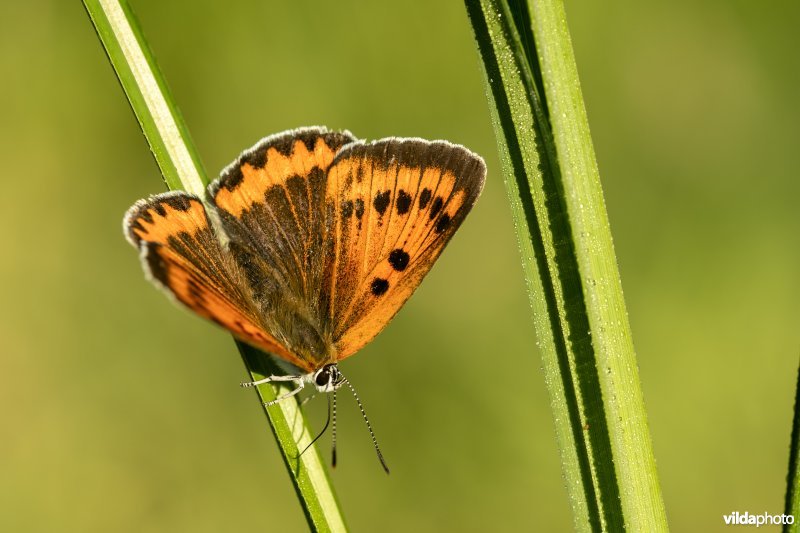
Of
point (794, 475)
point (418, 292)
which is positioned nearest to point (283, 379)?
point (794, 475)

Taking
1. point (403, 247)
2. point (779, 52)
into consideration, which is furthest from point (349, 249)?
point (779, 52)

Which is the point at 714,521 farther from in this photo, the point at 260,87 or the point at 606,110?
the point at 260,87

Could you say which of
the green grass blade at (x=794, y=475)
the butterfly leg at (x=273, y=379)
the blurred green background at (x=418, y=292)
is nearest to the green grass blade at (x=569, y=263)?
the green grass blade at (x=794, y=475)

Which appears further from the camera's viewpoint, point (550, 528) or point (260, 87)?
point (260, 87)

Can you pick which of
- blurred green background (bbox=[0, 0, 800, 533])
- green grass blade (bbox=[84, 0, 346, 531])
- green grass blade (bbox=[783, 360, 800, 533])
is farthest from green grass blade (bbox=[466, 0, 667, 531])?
blurred green background (bbox=[0, 0, 800, 533])

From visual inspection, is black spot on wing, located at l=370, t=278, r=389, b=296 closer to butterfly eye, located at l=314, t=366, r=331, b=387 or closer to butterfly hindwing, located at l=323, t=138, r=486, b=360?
butterfly hindwing, located at l=323, t=138, r=486, b=360

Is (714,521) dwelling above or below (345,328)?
below

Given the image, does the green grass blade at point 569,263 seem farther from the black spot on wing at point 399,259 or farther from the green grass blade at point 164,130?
the black spot on wing at point 399,259

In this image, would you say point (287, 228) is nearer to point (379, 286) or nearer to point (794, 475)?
point (379, 286)
